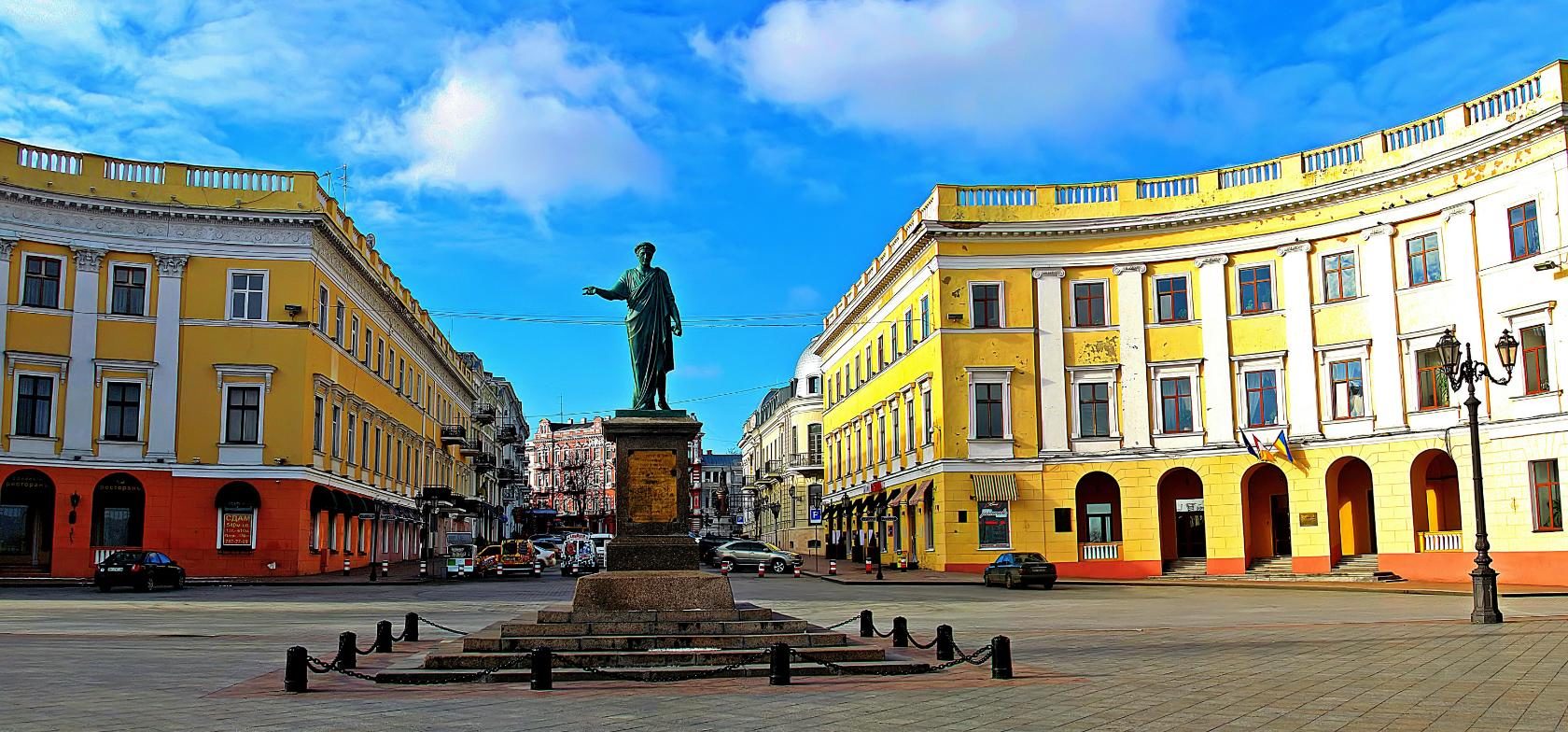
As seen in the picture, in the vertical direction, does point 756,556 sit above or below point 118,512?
below

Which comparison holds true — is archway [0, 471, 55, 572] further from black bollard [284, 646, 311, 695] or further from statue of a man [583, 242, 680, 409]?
black bollard [284, 646, 311, 695]

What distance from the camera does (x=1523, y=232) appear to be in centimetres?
3534

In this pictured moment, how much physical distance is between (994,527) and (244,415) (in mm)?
26042

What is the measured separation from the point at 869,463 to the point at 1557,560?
31585 millimetres

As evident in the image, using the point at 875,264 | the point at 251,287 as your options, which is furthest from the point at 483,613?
the point at 875,264

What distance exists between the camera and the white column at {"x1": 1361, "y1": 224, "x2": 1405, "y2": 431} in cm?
3928

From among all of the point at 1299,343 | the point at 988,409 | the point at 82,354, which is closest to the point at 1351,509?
the point at 1299,343

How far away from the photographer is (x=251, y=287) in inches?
1722

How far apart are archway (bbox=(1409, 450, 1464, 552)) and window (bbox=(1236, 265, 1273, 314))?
7.17 meters

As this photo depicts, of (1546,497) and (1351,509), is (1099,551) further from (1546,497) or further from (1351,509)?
(1546,497)

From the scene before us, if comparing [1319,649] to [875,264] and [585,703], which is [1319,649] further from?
[875,264]

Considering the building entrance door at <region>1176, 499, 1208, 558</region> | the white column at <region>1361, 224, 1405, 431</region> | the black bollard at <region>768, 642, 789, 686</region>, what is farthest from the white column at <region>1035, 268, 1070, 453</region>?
the black bollard at <region>768, 642, 789, 686</region>

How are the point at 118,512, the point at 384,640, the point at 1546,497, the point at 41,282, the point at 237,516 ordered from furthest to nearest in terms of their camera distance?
the point at 237,516 < the point at 118,512 < the point at 41,282 < the point at 1546,497 < the point at 384,640

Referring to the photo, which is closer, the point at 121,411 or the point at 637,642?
the point at 637,642
